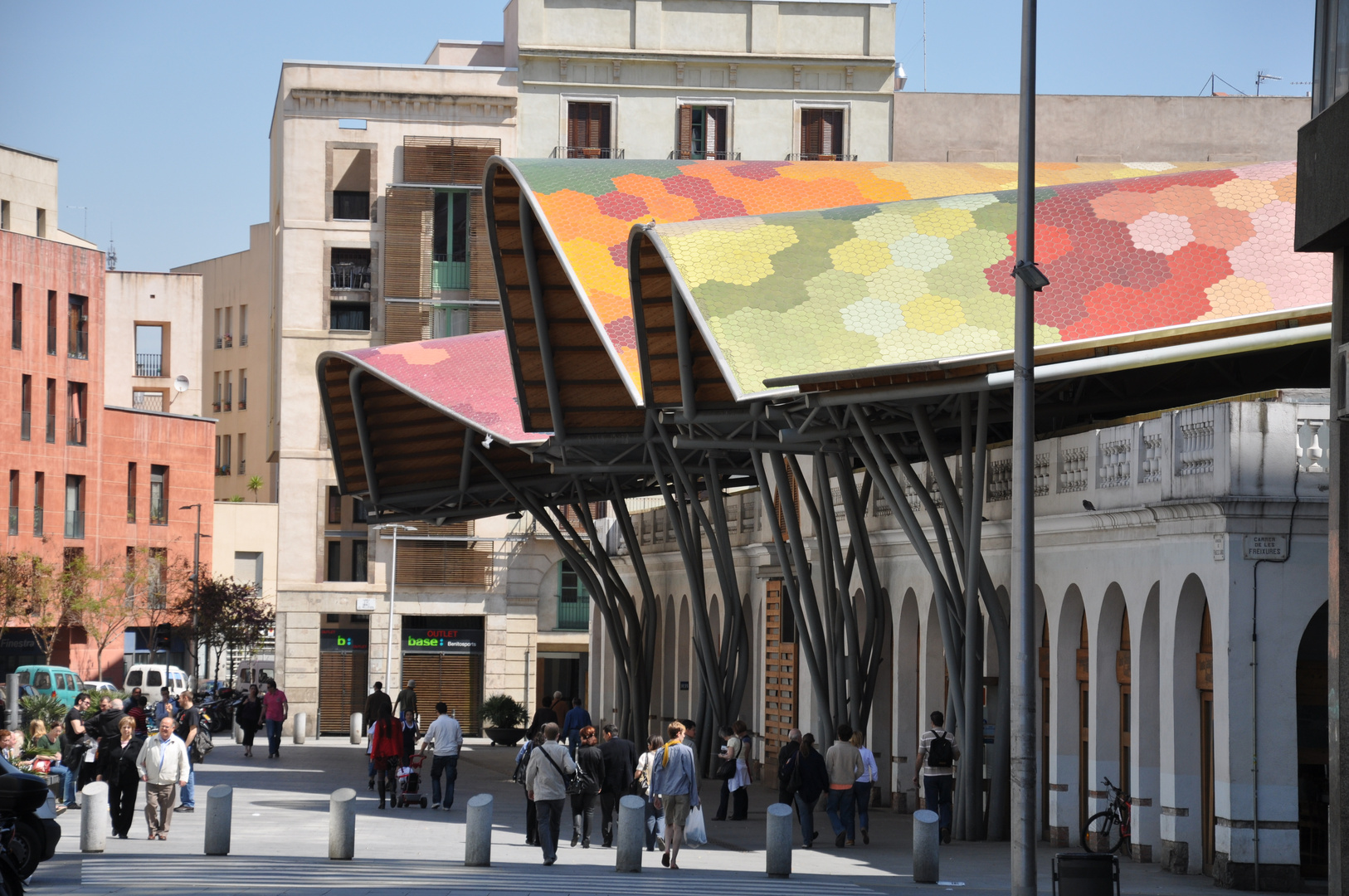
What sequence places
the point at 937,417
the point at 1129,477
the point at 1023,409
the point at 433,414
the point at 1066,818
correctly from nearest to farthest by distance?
the point at 1023,409
the point at 1129,477
the point at 1066,818
the point at 937,417
the point at 433,414

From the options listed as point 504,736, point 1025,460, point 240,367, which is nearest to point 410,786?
point 1025,460

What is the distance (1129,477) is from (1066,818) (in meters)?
5.24

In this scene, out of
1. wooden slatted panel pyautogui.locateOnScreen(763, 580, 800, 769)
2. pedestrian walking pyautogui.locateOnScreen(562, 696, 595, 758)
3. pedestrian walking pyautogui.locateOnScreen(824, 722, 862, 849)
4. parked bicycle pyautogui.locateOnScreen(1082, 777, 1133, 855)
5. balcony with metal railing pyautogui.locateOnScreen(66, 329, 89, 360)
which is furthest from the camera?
balcony with metal railing pyautogui.locateOnScreen(66, 329, 89, 360)

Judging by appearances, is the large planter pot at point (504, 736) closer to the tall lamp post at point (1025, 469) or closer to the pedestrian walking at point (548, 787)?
the pedestrian walking at point (548, 787)

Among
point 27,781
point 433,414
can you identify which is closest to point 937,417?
point 27,781

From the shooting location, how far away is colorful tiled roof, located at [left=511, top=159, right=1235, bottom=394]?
3309cm

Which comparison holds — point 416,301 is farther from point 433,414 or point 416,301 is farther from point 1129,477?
point 1129,477

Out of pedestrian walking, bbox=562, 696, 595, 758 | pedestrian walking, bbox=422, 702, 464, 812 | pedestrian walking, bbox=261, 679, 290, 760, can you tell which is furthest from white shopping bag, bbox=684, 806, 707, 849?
pedestrian walking, bbox=261, 679, 290, 760

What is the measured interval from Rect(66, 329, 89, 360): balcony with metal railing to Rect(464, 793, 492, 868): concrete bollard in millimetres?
52287

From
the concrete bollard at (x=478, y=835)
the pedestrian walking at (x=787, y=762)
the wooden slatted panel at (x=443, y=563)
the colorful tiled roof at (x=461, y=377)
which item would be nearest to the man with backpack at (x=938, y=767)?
the pedestrian walking at (x=787, y=762)

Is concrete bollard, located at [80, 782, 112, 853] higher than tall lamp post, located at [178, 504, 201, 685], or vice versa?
tall lamp post, located at [178, 504, 201, 685]

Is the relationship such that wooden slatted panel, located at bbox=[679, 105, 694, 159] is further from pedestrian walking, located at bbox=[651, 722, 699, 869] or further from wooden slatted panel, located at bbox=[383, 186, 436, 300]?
pedestrian walking, located at bbox=[651, 722, 699, 869]

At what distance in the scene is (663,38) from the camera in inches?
2473

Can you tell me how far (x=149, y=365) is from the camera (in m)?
95.6
